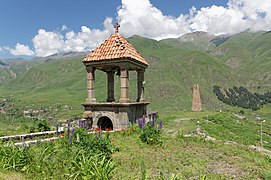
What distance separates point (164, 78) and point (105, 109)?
134829 mm

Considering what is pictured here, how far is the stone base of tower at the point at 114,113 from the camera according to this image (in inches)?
483

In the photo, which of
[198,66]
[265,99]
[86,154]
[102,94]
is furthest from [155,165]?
[198,66]

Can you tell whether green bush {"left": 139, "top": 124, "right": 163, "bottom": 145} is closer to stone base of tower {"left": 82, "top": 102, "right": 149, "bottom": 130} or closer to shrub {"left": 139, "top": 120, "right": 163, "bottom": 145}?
shrub {"left": 139, "top": 120, "right": 163, "bottom": 145}

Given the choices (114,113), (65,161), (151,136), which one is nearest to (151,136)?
(151,136)

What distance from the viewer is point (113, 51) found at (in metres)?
13.0

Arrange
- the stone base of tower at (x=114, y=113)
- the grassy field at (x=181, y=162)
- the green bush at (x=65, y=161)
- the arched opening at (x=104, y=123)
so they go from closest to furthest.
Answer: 1. the green bush at (x=65, y=161)
2. the grassy field at (x=181, y=162)
3. the stone base of tower at (x=114, y=113)
4. the arched opening at (x=104, y=123)

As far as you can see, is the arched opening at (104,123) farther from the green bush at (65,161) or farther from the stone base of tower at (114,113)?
the green bush at (65,161)

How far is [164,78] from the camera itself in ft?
480

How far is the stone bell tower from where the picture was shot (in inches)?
486

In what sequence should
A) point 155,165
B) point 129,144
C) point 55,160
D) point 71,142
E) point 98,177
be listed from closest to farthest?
point 98,177 < point 55,160 < point 155,165 < point 71,142 < point 129,144

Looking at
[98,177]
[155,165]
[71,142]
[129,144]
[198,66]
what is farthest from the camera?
[198,66]

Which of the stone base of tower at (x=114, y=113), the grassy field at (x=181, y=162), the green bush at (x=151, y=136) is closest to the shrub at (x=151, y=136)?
the green bush at (x=151, y=136)

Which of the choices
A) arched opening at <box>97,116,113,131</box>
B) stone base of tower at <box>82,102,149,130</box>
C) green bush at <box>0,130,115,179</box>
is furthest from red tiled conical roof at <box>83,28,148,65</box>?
green bush at <box>0,130,115,179</box>

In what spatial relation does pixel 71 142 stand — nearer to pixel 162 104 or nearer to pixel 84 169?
pixel 84 169
